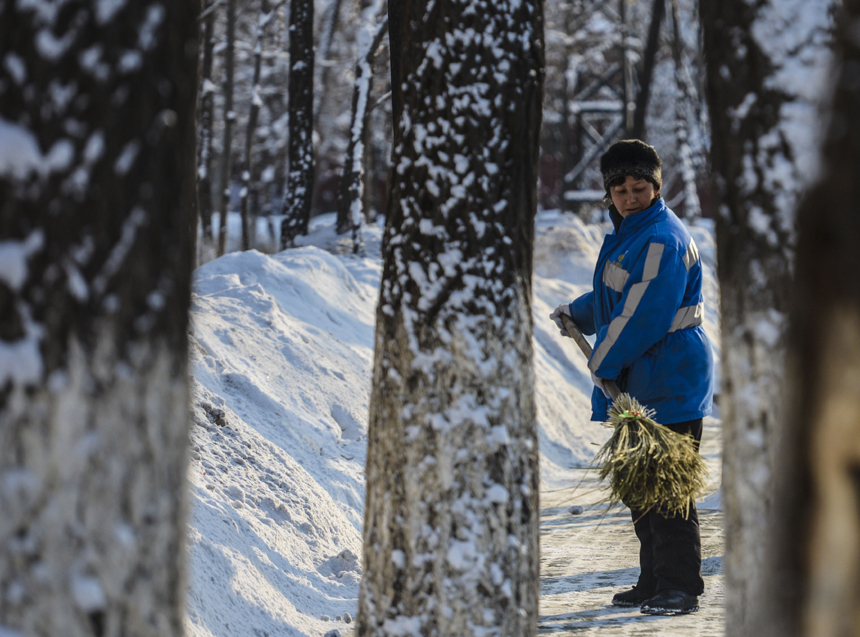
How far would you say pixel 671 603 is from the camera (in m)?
3.69

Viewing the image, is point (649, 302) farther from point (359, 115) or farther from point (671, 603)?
point (359, 115)

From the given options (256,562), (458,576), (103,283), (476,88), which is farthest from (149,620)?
(256,562)

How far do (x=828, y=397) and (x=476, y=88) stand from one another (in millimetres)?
1610

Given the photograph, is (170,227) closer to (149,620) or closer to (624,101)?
(149,620)

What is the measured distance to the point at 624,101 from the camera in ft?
61.1

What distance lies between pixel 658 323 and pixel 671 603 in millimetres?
1250

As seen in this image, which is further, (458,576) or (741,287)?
(458,576)

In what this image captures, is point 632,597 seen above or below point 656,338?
below

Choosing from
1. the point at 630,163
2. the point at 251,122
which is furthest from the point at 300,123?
the point at 630,163

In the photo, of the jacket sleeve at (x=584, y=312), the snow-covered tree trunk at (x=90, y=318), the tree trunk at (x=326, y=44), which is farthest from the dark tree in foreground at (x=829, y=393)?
the tree trunk at (x=326, y=44)

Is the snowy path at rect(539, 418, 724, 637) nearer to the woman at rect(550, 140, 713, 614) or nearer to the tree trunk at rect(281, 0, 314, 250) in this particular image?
the woman at rect(550, 140, 713, 614)

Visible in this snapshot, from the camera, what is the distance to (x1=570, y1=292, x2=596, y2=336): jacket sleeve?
4395 mm

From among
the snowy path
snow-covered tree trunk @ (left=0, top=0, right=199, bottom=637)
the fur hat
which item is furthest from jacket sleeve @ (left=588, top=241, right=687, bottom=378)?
snow-covered tree trunk @ (left=0, top=0, right=199, bottom=637)

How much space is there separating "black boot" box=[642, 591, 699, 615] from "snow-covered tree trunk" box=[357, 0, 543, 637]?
127 centimetres
